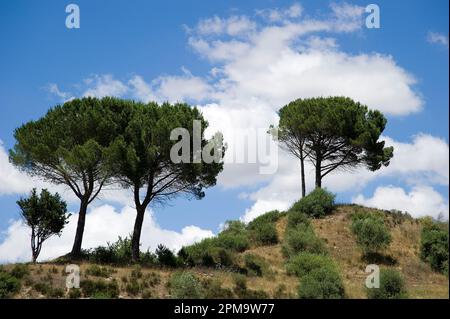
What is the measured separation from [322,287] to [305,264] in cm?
652

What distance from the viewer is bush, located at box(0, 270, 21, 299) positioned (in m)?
24.6

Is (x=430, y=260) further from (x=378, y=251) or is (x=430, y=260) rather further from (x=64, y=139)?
(x=64, y=139)

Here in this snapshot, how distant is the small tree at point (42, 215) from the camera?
34.7 meters

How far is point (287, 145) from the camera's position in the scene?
159 ft

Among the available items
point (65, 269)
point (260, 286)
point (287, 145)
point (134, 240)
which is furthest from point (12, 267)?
point (287, 145)

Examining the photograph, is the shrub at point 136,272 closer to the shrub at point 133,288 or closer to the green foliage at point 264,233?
the shrub at point 133,288

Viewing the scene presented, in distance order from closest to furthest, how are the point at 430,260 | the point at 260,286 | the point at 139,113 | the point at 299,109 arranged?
the point at 260,286, the point at 430,260, the point at 139,113, the point at 299,109

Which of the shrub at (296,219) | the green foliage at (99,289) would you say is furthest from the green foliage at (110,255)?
the shrub at (296,219)

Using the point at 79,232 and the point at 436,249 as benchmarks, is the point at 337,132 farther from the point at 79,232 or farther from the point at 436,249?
the point at 79,232

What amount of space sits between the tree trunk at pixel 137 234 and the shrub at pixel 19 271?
24.6 feet

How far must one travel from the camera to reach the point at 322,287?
24922 millimetres

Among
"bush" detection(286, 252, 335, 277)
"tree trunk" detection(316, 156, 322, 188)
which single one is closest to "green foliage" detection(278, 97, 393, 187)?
"tree trunk" detection(316, 156, 322, 188)

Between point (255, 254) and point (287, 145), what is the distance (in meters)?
13.4

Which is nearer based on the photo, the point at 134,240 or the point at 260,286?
the point at 260,286
